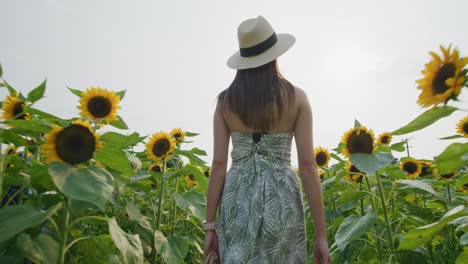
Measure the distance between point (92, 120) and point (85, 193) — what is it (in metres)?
1.07

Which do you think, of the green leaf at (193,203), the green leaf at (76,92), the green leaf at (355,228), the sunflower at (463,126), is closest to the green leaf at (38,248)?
the green leaf at (76,92)

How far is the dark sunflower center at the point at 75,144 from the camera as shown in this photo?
1.83 m

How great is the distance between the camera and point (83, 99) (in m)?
2.57

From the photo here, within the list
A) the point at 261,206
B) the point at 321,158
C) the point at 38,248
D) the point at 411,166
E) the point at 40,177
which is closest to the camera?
the point at 38,248

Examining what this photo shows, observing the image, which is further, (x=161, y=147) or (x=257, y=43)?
(x=161, y=147)

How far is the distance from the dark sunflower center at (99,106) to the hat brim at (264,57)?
30.0 inches

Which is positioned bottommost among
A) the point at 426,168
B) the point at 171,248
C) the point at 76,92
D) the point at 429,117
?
the point at 171,248

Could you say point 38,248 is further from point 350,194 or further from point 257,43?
point 350,194

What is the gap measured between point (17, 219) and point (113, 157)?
47 cm

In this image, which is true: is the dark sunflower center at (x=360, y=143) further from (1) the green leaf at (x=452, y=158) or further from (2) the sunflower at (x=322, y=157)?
(2) the sunflower at (x=322, y=157)

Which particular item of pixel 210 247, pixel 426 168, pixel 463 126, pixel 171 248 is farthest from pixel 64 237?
pixel 426 168

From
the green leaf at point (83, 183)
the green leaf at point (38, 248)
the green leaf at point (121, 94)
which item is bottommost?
the green leaf at point (38, 248)

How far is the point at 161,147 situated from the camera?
347cm

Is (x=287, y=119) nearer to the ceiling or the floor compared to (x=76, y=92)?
nearer to the floor
